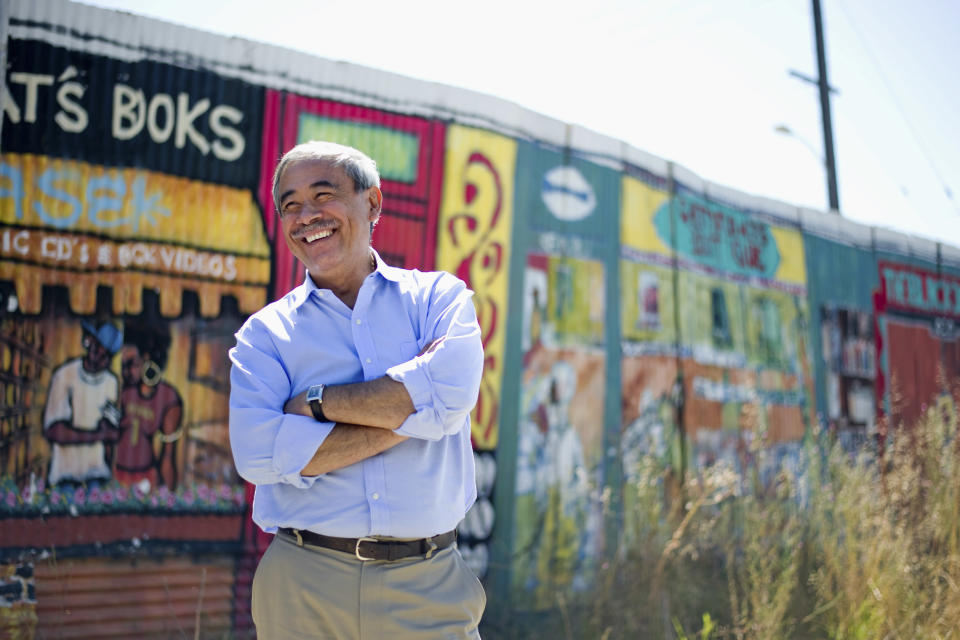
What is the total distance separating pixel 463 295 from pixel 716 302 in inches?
202

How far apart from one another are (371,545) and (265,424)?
42cm

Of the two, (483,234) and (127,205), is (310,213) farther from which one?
(483,234)

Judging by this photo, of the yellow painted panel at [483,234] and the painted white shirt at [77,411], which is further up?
the yellow painted panel at [483,234]

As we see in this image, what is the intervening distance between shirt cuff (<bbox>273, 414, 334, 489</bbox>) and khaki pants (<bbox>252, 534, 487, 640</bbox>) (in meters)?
0.19

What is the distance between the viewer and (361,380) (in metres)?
2.18

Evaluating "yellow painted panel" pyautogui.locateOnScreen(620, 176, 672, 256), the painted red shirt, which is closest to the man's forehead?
the painted red shirt

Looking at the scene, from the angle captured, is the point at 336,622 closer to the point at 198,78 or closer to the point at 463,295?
the point at 463,295

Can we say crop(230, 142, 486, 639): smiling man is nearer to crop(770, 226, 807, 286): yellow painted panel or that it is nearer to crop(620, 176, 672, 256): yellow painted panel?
crop(620, 176, 672, 256): yellow painted panel

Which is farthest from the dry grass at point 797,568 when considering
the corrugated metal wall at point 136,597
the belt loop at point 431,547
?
the belt loop at point 431,547

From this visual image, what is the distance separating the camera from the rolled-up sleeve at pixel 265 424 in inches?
80.2

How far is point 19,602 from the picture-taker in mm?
3619

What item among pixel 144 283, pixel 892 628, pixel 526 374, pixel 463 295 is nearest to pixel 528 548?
pixel 526 374

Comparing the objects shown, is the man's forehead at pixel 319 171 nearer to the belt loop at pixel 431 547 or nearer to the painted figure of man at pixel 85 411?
the belt loop at pixel 431 547

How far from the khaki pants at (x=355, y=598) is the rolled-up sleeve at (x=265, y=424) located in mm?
213
